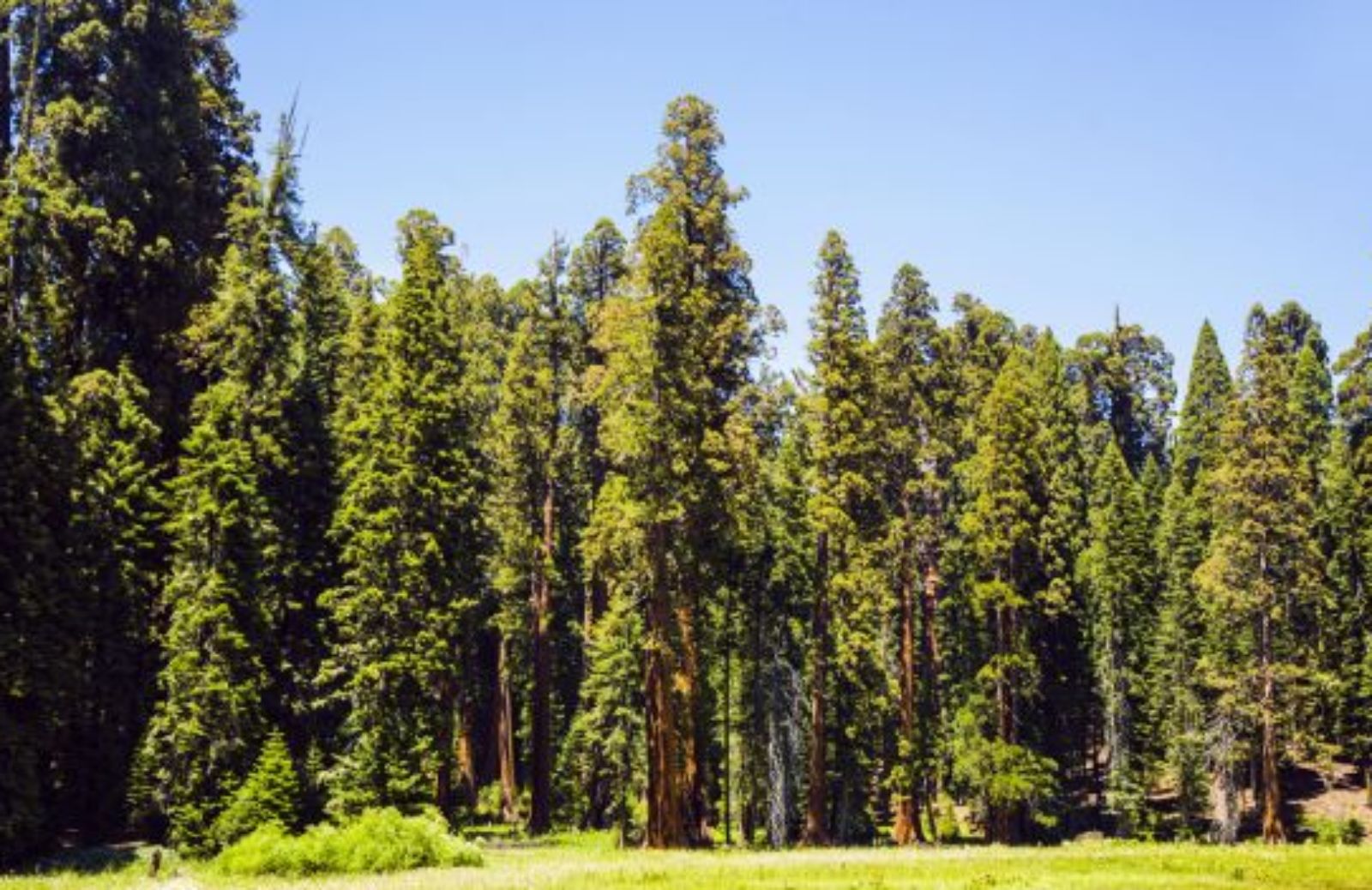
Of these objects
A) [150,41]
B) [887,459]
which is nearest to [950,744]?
[887,459]

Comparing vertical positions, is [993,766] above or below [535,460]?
below

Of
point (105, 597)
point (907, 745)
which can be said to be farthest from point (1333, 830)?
point (105, 597)

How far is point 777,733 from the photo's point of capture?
Answer: 4369cm

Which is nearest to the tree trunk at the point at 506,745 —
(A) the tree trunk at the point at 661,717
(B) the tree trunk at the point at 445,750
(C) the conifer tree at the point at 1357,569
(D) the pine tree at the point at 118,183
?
(B) the tree trunk at the point at 445,750

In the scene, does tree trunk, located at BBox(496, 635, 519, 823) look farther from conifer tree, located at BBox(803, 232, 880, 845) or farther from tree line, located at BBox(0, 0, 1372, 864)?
conifer tree, located at BBox(803, 232, 880, 845)

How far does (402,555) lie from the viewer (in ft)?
125

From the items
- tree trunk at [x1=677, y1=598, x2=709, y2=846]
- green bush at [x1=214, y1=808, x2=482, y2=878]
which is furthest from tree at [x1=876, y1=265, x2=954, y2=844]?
green bush at [x1=214, y1=808, x2=482, y2=878]

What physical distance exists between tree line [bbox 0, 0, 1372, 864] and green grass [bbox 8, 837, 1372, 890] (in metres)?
6.20

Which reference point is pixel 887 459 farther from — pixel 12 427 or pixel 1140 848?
pixel 12 427

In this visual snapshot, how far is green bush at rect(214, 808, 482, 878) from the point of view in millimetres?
26156

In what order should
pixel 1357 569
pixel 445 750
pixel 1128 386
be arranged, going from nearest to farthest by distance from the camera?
pixel 445 750 < pixel 1357 569 < pixel 1128 386

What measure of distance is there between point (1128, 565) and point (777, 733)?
2679 cm

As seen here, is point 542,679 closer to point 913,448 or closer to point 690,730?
point 690,730

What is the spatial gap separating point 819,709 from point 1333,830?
107ft
